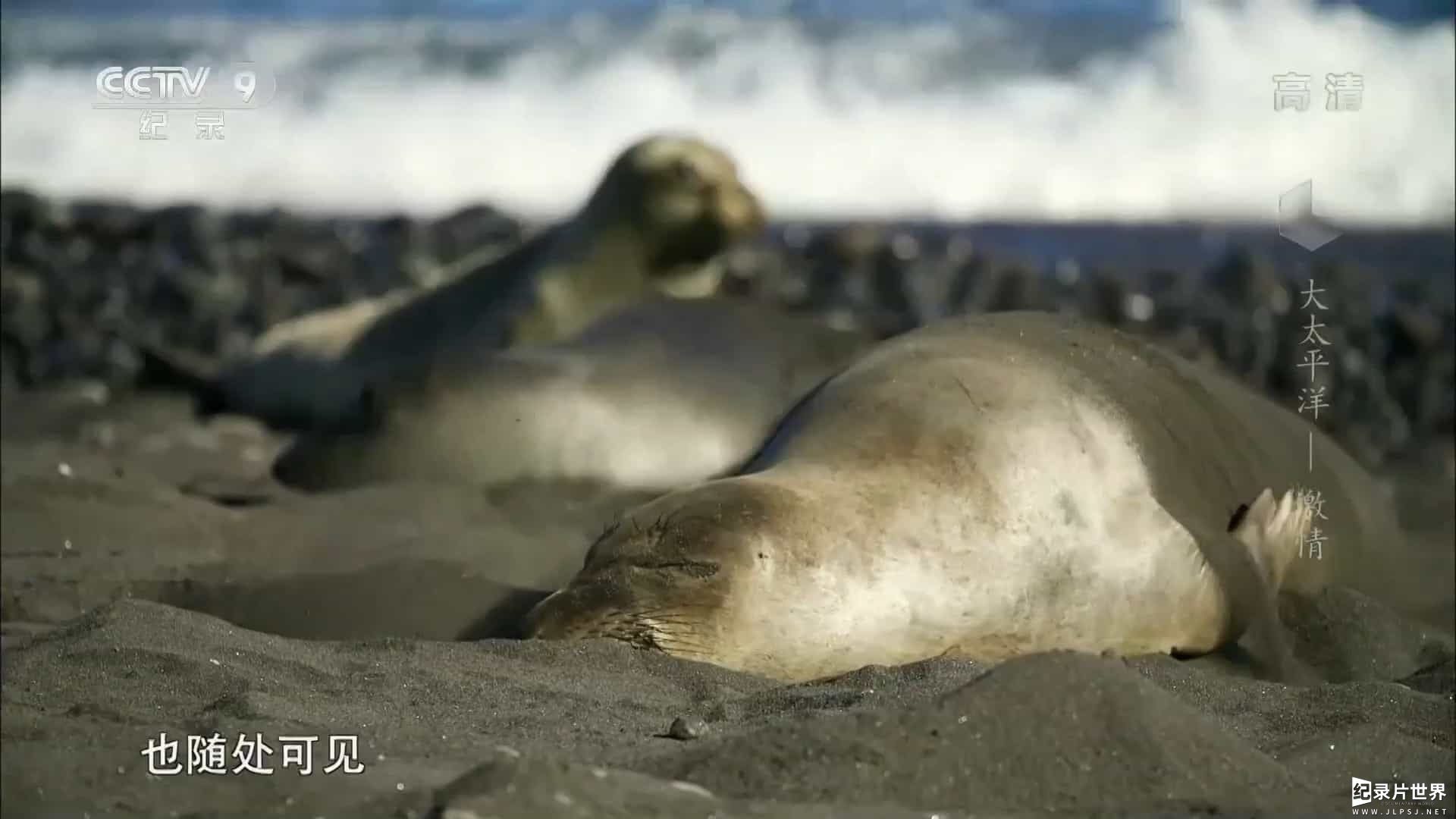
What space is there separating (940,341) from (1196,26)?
90 centimetres

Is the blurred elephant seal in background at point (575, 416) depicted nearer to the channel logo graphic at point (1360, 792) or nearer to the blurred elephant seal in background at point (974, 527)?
the blurred elephant seal in background at point (974, 527)

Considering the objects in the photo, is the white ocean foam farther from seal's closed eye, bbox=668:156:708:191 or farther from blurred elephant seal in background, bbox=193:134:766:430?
seal's closed eye, bbox=668:156:708:191

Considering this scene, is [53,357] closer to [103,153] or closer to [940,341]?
[103,153]

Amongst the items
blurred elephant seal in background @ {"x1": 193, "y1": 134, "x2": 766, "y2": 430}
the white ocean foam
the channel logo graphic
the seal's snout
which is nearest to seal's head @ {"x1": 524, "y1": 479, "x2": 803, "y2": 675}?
the seal's snout

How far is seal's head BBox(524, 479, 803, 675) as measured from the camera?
3115 millimetres

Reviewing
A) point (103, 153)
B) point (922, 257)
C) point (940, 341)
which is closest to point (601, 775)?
point (940, 341)

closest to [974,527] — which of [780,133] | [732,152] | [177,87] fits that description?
[177,87]

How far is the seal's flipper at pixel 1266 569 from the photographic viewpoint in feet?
11.8

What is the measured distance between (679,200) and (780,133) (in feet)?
9.78

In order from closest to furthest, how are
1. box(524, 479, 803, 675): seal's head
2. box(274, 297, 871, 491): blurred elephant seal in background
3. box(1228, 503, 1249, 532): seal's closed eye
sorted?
box(524, 479, 803, 675): seal's head
box(1228, 503, 1249, 532): seal's closed eye
box(274, 297, 871, 491): blurred elephant seal in background

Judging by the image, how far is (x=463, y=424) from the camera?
5.63m

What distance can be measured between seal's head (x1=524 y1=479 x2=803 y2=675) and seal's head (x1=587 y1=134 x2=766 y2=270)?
4637 millimetres

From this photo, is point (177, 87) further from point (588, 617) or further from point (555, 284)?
point (555, 284)

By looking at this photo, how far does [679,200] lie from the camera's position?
7945 mm
